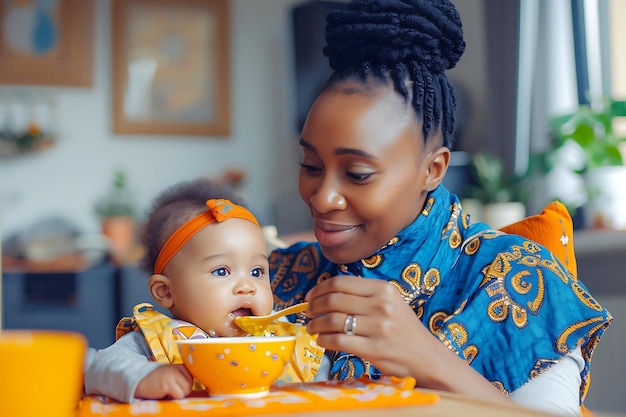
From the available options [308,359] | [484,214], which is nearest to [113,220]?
[484,214]

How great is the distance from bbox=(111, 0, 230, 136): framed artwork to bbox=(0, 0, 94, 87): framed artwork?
20 cm

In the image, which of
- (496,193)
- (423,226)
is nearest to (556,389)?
(423,226)

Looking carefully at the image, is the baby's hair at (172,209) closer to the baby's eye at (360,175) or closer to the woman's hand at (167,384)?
the baby's eye at (360,175)

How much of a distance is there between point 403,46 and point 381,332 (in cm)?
45

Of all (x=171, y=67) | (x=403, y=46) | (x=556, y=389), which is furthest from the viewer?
(x=171, y=67)

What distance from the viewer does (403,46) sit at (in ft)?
3.93

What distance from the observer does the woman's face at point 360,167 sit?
1.14 m

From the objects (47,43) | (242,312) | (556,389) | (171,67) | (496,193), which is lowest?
(556,389)

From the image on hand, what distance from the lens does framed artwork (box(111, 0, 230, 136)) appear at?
5375 mm

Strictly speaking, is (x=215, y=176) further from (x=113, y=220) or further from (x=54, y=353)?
(x=54, y=353)

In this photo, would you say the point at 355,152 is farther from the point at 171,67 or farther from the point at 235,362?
the point at 171,67

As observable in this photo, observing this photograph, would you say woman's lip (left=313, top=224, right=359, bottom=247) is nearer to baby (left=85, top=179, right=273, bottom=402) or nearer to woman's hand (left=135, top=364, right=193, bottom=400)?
baby (left=85, top=179, right=273, bottom=402)

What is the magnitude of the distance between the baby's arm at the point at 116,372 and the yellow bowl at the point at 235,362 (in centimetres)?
7

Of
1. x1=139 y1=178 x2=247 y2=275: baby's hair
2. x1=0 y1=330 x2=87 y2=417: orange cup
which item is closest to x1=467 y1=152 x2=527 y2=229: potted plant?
x1=139 y1=178 x2=247 y2=275: baby's hair
